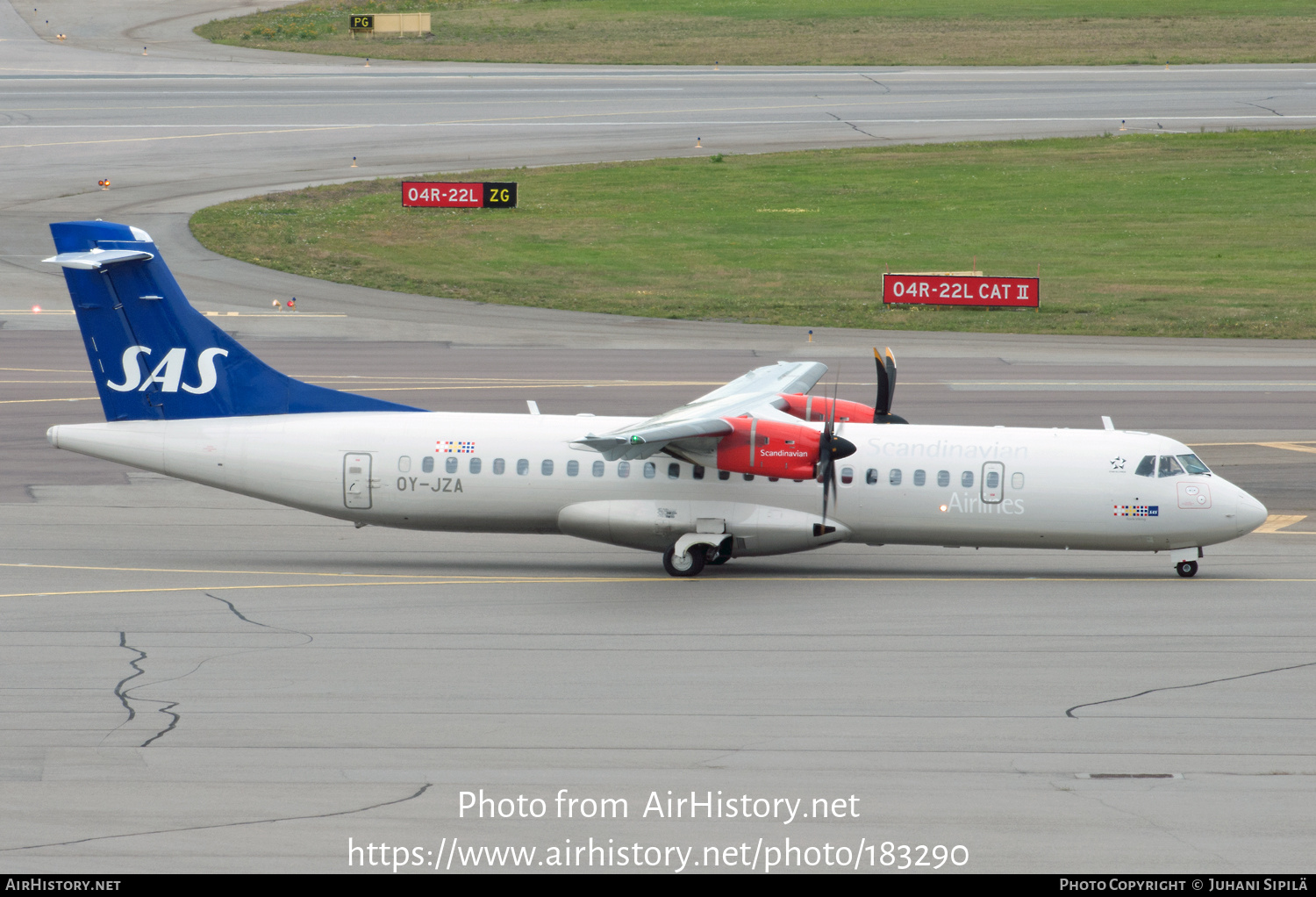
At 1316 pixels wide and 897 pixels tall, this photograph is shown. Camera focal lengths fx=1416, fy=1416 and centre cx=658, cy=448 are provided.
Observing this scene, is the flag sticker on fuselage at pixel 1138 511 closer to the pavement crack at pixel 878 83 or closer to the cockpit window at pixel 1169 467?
the cockpit window at pixel 1169 467

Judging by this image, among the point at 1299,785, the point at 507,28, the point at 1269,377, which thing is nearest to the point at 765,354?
the point at 1269,377

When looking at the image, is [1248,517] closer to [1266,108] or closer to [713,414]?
[713,414]

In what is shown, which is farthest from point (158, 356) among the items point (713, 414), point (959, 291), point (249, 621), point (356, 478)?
point (959, 291)

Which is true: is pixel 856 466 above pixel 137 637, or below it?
above

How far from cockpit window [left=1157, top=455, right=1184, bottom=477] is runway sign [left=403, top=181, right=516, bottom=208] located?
146 ft

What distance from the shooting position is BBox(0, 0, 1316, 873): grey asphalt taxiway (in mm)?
15148

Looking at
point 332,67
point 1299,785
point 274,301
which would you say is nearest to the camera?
point 1299,785

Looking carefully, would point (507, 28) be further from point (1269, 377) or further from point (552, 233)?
point (1269, 377)

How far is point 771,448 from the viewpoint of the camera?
24.9 metres

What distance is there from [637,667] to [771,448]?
5.71 metres

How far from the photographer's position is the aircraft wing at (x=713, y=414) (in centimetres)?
2423

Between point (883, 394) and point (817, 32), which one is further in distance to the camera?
point (817, 32)

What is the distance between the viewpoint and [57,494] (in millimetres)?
31203

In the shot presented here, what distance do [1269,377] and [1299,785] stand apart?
30.2 meters
